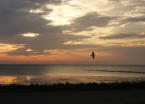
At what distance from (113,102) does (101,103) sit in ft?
2.95

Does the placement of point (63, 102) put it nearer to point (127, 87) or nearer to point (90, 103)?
point (90, 103)

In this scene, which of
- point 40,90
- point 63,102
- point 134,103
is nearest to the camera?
point 134,103

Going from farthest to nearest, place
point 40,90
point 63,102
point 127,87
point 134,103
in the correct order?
point 127,87, point 40,90, point 63,102, point 134,103

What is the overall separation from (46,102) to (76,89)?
22.9ft

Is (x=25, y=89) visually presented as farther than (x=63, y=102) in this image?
Yes

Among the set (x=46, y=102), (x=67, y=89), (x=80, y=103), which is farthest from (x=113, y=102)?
(x=67, y=89)

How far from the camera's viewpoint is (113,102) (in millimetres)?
13844

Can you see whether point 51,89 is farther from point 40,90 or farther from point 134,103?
point 134,103

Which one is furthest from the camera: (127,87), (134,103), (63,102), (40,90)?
(127,87)

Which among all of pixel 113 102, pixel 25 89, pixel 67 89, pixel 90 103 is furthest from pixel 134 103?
pixel 25 89

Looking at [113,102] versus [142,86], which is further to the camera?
[142,86]

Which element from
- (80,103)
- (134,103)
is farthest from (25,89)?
(134,103)

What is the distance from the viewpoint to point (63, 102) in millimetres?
14133

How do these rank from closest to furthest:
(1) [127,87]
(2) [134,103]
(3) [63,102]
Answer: (2) [134,103]
(3) [63,102]
(1) [127,87]
